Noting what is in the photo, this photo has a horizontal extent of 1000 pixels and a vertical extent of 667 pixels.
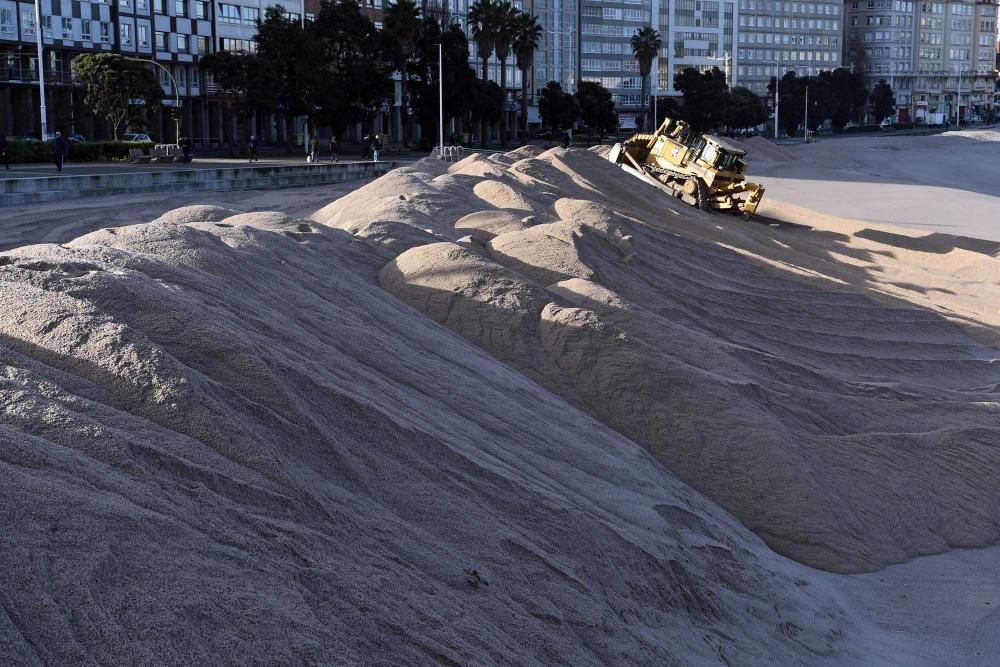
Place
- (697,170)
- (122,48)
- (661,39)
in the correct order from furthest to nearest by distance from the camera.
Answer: (661,39) → (122,48) → (697,170)

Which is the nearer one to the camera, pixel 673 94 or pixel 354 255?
pixel 354 255

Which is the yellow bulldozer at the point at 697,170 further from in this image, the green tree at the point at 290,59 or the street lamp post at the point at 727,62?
the street lamp post at the point at 727,62

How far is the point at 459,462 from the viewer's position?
23.1ft

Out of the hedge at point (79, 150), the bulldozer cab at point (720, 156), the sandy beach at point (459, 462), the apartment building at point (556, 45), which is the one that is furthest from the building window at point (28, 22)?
the apartment building at point (556, 45)

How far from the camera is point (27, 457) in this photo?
5.19 metres

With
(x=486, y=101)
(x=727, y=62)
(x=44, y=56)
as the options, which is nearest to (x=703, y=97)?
(x=486, y=101)

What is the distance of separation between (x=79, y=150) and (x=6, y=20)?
1731 cm

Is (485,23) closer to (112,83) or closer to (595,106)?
(595,106)

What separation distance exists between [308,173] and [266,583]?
3277 cm

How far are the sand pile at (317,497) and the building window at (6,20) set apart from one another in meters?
51.7

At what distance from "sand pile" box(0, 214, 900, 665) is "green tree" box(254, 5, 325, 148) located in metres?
46.6

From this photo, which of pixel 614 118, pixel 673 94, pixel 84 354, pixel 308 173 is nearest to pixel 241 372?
pixel 84 354

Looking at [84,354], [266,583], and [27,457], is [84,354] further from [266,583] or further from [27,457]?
[266,583]

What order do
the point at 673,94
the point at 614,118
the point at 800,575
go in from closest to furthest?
the point at 800,575 → the point at 614,118 → the point at 673,94
